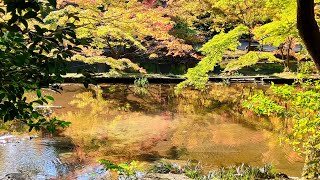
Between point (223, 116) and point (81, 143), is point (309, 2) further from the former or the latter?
point (223, 116)

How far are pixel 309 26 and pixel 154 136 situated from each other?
5040 millimetres

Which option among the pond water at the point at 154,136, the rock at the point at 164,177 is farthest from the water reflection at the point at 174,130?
the rock at the point at 164,177

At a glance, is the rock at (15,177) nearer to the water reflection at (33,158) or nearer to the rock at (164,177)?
the water reflection at (33,158)

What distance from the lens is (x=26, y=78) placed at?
1156mm

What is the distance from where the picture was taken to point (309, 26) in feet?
6.96

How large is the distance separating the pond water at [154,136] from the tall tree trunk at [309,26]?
3445 mm

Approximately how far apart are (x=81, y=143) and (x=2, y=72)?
5363 mm

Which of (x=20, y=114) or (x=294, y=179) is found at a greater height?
(x=20, y=114)

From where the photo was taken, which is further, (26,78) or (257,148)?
(257,148)

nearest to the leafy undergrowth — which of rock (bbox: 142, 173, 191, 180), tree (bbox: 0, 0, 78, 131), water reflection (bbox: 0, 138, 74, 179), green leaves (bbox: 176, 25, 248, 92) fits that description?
rock (bbox: 142, 173, 191, 180)

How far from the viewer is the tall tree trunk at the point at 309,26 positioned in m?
2.08

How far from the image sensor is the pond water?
552 cm

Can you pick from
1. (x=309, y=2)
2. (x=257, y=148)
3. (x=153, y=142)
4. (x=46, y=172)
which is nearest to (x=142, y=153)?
(x=153, y=142)

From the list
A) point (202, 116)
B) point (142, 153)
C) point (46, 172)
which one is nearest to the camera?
point (46, 172)
